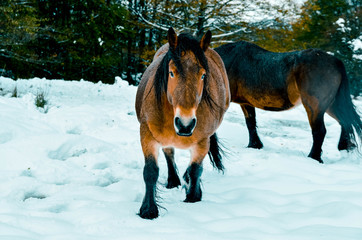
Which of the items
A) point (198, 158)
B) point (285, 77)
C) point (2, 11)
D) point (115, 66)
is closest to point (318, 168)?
point (285, 77)

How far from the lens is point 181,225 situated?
92.4 inches

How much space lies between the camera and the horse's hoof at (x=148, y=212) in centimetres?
249

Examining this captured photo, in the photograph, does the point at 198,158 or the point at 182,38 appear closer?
the point at 182,38

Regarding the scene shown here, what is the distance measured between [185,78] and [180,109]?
10.0 inches

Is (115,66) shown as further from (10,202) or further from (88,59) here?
(10,202)

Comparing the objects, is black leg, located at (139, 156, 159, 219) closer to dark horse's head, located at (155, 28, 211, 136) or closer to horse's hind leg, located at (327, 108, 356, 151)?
dark horse's head, located at (155, 28, 211, 136)

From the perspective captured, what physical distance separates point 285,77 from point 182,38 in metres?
3.02

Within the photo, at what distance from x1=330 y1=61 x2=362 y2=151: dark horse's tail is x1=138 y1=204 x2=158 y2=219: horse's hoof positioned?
3559mm

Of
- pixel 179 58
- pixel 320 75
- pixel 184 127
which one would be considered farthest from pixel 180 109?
pixel 320 75

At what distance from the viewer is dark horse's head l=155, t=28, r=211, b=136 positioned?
2.20 m

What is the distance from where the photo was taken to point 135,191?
9.95 feet

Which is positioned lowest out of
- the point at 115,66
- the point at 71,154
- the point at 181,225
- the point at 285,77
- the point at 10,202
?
the point at 115,66

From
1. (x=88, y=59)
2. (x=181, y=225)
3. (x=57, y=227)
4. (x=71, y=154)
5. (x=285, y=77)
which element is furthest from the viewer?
(x=88, y=59)

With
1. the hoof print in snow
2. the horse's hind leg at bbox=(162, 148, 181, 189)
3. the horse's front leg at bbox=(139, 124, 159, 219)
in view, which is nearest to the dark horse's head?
the horse's front leg at bbox=(139, 124, 159, 219)
